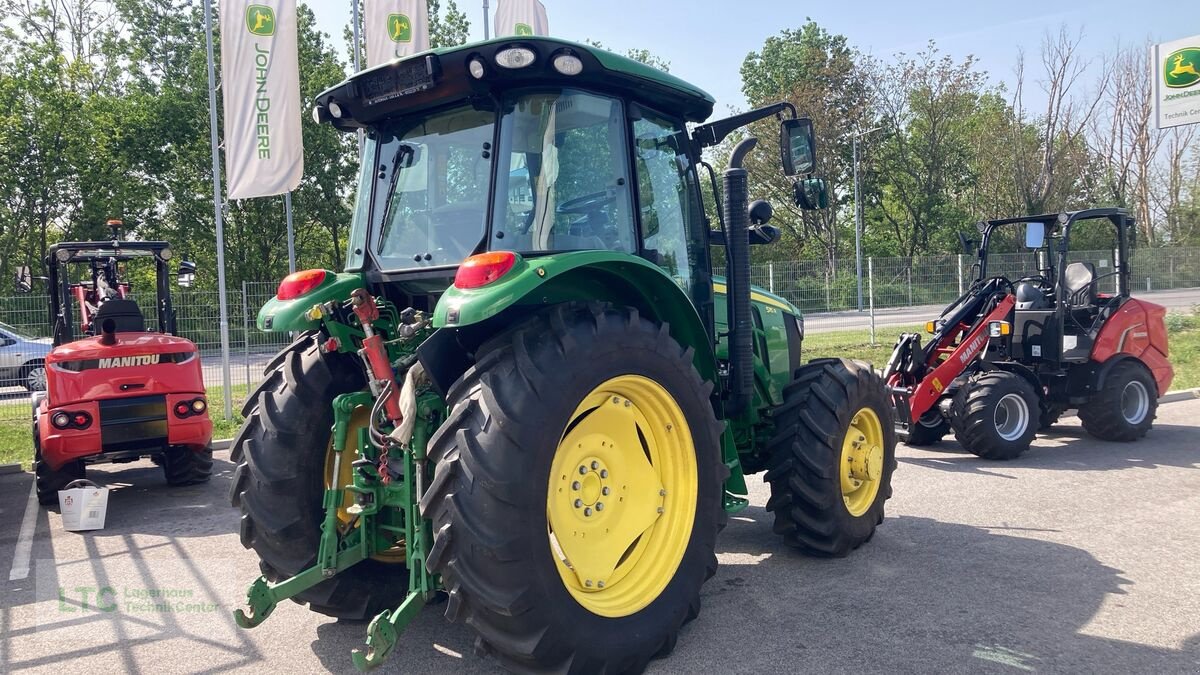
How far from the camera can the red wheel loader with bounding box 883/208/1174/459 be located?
8094 mm

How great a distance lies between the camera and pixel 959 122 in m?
40.6

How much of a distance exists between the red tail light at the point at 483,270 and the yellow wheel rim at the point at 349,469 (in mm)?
1066

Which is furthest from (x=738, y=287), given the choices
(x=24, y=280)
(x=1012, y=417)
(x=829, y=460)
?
(x=24, y=280)

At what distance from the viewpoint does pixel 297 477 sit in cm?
374

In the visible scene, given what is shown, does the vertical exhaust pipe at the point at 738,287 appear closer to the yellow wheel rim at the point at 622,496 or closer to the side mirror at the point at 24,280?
the yellow wheel rim at the point at 622,496

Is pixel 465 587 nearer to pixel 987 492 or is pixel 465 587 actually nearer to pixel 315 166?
pixel 987 492

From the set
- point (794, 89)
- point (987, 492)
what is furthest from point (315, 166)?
point (987, 492)

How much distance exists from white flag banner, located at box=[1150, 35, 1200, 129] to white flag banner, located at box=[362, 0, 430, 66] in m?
12.4

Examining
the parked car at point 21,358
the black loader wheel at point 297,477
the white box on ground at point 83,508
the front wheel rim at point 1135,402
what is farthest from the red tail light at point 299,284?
the parked car at point 21,358

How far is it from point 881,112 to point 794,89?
416 centimetres

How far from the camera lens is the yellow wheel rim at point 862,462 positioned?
498 centimetres

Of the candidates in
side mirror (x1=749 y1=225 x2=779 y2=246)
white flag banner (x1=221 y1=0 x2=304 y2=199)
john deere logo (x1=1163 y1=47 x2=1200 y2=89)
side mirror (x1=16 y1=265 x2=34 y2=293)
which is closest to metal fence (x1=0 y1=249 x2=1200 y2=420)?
white flag banner (x1=221 y1=0 x2=304 y2=199)

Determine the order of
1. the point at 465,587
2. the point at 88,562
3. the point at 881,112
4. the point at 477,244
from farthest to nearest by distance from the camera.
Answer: the point at 881,112 → the point at 88,562 → the point at 477,244 → the point at 465,587

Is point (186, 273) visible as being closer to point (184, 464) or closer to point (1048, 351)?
point (184, 464)
